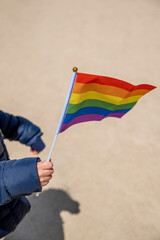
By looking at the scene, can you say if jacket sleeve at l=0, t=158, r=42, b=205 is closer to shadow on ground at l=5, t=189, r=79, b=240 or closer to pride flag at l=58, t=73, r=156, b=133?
pride flag at l=58, t=73, r=156, b=133

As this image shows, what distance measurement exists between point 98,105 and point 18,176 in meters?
0.59

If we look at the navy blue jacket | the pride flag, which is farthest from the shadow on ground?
the pride flag

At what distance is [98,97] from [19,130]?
2.62 feet

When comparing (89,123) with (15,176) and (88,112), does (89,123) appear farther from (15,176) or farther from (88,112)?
(15,176)

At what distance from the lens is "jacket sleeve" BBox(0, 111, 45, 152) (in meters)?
1.74

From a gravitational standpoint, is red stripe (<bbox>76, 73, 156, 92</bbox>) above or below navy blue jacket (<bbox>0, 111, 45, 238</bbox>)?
above

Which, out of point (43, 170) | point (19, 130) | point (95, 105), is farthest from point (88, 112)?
point (19, 130)

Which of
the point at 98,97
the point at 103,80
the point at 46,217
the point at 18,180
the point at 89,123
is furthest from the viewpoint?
the point at 89,123

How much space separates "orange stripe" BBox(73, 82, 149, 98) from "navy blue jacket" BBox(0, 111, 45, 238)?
0.40 metres

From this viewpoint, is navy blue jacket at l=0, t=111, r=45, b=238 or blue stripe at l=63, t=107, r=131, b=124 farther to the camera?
blue stripe at l=63, t=107, r=131, b=124

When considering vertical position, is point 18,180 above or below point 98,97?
below

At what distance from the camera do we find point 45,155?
2.55 meters

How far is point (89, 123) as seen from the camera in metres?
2.81

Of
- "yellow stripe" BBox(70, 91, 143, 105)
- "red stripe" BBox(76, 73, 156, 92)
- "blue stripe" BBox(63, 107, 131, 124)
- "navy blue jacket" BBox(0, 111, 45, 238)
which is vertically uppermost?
"red stripe" BBox(76, 73, 156, 92)
